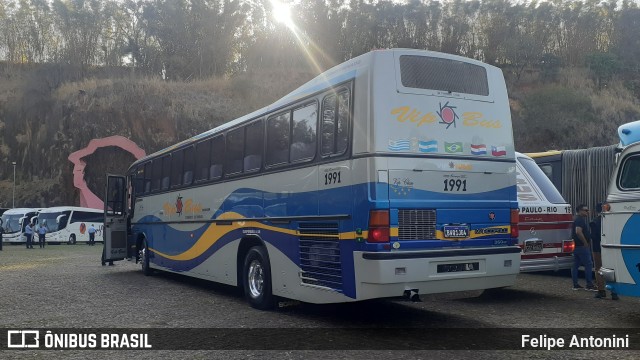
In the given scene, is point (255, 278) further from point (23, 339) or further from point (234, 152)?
point (23, 339)

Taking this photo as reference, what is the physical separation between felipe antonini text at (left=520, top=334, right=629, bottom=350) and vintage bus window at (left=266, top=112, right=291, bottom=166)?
4.25 meters

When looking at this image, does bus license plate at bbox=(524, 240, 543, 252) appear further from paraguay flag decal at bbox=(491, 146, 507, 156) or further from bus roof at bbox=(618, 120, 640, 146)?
paraguay flag decal at bbox=(491, 146, 507, 156)

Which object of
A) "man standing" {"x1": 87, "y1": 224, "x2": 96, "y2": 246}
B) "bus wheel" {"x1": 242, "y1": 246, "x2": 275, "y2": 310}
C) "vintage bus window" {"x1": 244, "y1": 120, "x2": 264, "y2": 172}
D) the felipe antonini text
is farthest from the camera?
"man standing" {"x1": 87, "y1": 224, "x2": 96, "y2": 246}

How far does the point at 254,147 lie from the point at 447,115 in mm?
3666

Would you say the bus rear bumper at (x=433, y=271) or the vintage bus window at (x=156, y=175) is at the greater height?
the vintage bus window at (x=156, y=175)

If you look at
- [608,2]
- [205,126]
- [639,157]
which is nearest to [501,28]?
[608,2]

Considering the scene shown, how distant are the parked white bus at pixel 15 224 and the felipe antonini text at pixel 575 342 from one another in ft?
136

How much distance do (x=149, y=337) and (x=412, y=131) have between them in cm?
427

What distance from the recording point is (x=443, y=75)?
8.30m

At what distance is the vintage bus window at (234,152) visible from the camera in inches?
429

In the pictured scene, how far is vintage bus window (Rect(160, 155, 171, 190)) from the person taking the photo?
14656 millimetres

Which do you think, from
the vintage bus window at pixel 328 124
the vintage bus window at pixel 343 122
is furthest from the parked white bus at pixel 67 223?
the vintage bus window at pixel 343 122

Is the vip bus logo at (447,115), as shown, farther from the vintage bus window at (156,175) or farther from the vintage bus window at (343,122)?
the vintage bus window at (156,175)

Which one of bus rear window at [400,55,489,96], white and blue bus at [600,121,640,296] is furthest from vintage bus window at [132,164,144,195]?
white and blue bus at [600,121,640,296]
